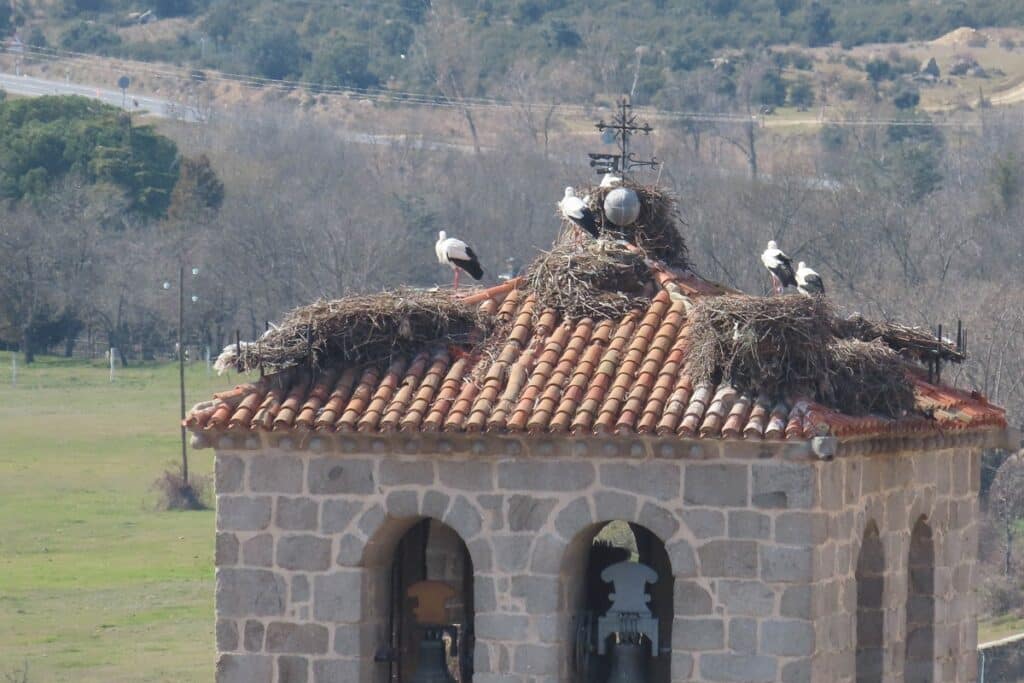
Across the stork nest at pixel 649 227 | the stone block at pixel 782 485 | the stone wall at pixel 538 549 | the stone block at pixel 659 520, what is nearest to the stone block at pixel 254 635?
the stone wall at pixel 538 549

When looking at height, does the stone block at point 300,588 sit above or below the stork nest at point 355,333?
below

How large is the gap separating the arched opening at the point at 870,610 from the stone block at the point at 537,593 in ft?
6.57

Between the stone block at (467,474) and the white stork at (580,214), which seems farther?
the white stork at (580,214)

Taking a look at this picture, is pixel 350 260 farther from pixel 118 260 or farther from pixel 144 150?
pixel 144 150

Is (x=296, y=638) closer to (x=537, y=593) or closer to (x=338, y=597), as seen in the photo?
(x=338, y=597)

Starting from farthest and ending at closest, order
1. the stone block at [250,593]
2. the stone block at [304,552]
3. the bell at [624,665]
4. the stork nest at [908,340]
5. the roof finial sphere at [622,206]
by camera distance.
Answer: the roof finial sphere at [622,206] < the stork nest at [908,340] < the bell at [624,665] < the stone block at [250,593] < the stone block at [304,552]

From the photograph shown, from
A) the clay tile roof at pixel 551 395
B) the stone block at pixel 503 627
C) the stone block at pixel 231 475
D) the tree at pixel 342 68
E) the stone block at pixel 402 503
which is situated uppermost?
the tree at pixel 342 68

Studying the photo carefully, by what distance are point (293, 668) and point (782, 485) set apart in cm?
291

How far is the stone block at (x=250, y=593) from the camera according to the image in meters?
15.8

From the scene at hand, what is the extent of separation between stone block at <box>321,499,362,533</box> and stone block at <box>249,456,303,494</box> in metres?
0.19

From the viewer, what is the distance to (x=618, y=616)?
1616cm

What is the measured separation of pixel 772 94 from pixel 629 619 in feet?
347

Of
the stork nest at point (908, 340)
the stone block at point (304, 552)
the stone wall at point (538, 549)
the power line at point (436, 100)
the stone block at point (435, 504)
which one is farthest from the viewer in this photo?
the power line at point (436, 100)

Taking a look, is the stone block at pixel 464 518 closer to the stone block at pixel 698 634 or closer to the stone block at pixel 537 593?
the stone block at pixel 537 593
